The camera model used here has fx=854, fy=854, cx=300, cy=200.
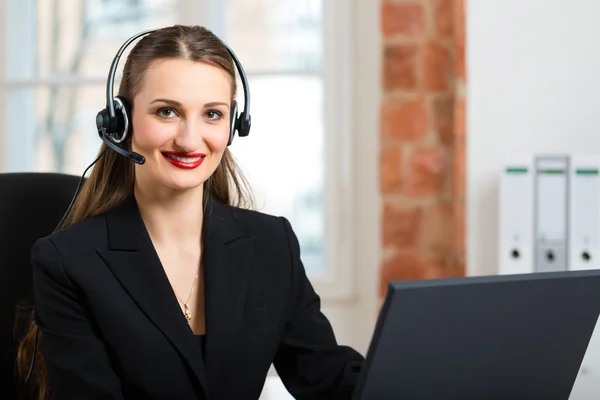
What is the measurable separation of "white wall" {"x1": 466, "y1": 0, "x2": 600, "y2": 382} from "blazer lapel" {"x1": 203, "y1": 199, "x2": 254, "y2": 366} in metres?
0.99

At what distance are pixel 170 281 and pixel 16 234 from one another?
0.32 metres

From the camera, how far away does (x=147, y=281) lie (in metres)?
1.30

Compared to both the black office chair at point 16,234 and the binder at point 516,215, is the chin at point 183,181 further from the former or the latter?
the binder at point 516,215

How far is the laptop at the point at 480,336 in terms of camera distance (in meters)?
0.88

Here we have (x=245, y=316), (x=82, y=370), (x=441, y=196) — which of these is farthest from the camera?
(x=441, y=196)

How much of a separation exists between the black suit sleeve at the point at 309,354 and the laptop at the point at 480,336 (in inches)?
13.9

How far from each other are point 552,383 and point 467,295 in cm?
21

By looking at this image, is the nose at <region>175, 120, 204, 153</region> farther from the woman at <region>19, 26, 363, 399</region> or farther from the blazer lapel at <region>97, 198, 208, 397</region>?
the blazer lapel at <region>97, 198, 208, 397</region>

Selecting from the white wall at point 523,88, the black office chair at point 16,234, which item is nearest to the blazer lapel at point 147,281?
the black office chair at point 16,234

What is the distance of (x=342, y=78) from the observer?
8.91 ft

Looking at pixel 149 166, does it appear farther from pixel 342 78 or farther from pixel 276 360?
pixel 342 78

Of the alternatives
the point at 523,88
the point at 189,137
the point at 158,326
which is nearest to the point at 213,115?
the point at 189,137

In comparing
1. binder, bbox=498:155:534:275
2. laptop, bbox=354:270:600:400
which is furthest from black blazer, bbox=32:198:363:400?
binder, bbox=498:155:534:275

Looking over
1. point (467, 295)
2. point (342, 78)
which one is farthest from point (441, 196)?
point (467, 295)
